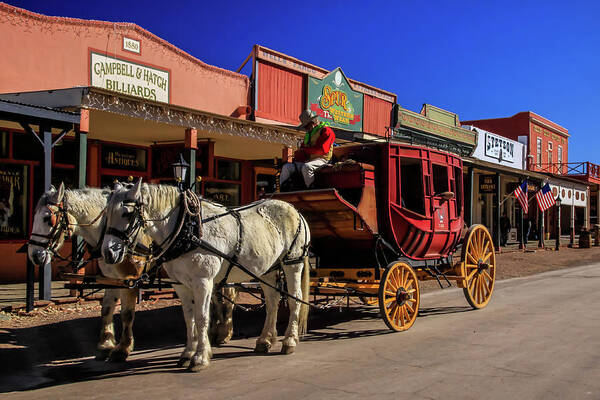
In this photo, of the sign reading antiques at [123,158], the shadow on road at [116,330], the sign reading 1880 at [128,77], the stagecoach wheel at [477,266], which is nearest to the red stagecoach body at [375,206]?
the stagecoach wheel at [477,266]

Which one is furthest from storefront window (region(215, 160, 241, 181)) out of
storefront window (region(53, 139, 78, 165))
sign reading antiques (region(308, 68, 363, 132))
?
storefront window (region(53, 139, 78, 165))

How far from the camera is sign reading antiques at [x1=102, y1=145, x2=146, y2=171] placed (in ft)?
46.1

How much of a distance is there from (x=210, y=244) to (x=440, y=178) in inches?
195

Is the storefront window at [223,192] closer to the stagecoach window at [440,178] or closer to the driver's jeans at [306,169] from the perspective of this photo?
the stagecoach window at [440,178]

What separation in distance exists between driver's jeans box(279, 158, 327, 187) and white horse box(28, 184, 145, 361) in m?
2.67

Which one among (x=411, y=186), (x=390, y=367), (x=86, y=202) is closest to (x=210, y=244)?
(x=86, y=202)

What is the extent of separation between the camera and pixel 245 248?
20.0 feet

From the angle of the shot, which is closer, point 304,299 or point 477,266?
point 304,299

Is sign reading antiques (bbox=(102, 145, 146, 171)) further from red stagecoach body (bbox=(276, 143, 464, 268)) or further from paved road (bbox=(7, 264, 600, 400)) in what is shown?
paved road (bbox=(7, 264, 600, 400))

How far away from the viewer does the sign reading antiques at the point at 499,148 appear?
29.9m

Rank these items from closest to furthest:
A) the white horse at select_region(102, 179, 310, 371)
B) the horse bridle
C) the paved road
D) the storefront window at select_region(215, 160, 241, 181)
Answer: the paved road
the horse bridle
the white horse at select_region(102, 179, 310, 371)
the storefront window at select_region(215, 160, 241, 181)

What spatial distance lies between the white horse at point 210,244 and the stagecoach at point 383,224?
92cm

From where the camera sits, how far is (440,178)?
9398 mm

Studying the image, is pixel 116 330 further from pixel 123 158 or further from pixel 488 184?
pixel 488 184
